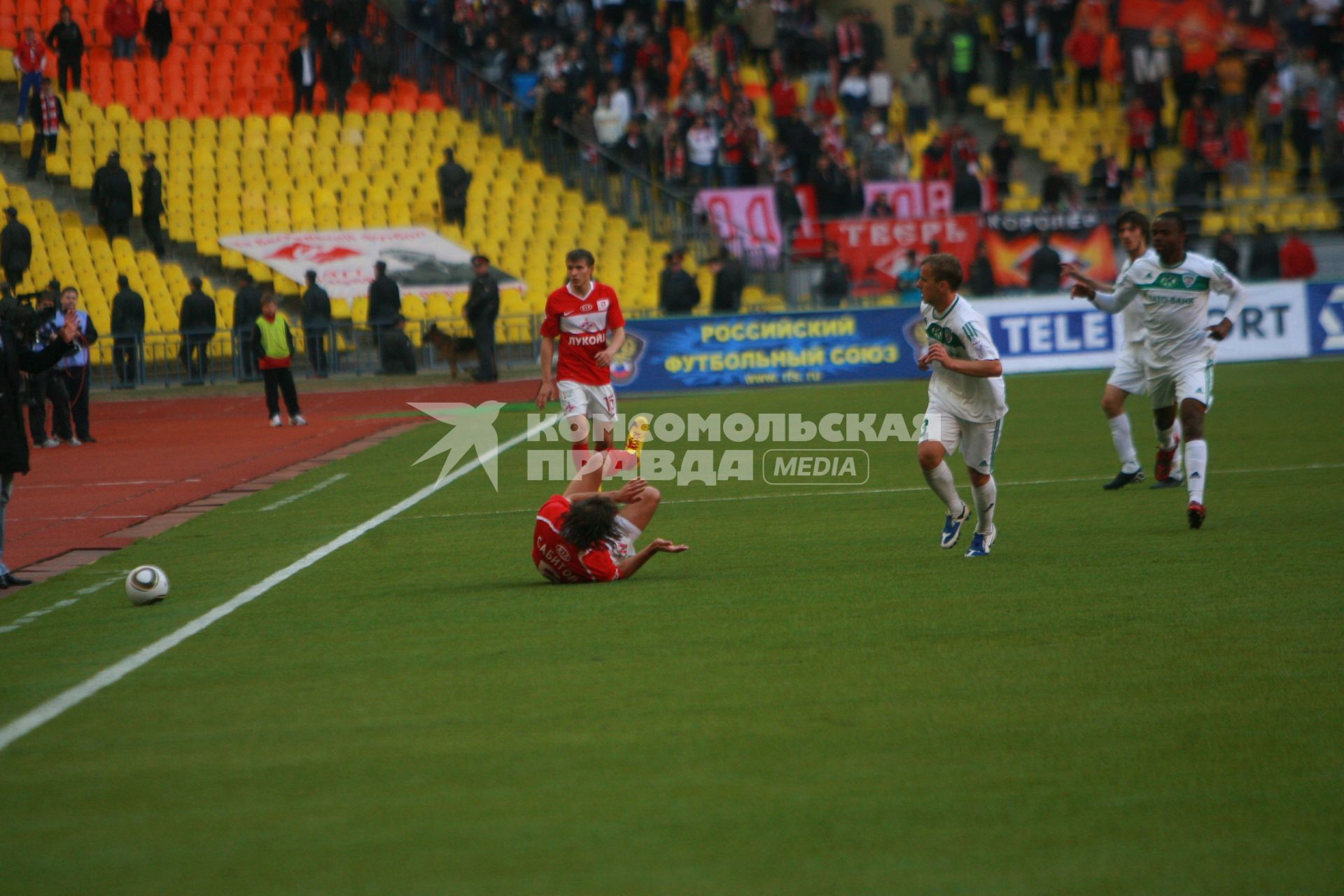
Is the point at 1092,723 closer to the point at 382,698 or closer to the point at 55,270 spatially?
the point at 382,698

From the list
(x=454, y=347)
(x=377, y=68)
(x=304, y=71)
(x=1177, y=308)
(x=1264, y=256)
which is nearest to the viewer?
(x=1177, y=308)

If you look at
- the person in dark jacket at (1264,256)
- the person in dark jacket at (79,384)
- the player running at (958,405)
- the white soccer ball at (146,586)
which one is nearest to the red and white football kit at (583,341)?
the player running at (958,405)

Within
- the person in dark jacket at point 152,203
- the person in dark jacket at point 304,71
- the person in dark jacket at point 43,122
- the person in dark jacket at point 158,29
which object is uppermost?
the person in dark jacket at point 158,29

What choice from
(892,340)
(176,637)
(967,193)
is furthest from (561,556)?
(967,193)

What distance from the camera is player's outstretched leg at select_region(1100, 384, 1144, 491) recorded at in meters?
12.5

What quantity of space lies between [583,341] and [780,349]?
13281 mm

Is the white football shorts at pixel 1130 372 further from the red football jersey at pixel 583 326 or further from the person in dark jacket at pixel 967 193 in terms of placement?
the person in dark jacket at pixel 967 193

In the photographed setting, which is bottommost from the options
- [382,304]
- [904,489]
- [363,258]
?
[904,489]

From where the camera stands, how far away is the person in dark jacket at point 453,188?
30828mm

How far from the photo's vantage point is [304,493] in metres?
14.3

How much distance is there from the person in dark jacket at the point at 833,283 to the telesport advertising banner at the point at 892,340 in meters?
3.30

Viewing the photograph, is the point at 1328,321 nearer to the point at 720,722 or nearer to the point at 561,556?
the point at 561,556

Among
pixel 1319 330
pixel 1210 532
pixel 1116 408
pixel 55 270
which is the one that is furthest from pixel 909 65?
pixel 1210 532

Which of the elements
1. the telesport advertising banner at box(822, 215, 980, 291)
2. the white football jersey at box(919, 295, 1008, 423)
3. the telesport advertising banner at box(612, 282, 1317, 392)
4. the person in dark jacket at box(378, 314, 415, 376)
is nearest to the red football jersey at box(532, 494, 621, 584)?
the white football jersey at box(919, 295, 1008, 423)
